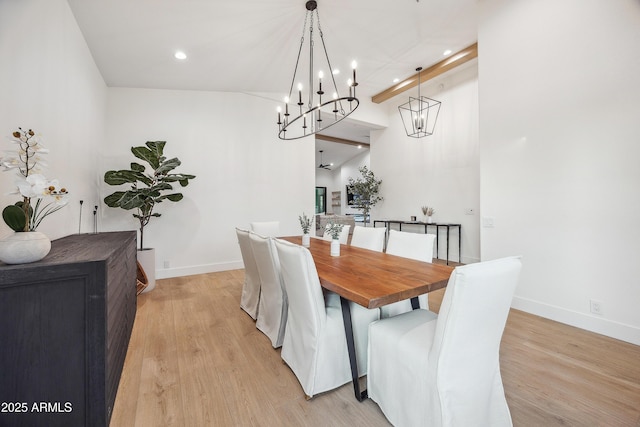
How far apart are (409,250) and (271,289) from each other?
1.31m

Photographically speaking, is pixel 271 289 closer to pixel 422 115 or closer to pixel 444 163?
pixel 444 163

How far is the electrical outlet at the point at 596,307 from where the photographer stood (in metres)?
2.47

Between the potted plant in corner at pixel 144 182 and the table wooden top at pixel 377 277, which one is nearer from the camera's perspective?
the table wooden top at pixel 377 277

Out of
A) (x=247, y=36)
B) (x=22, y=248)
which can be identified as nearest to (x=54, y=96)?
(x=22, y=248)

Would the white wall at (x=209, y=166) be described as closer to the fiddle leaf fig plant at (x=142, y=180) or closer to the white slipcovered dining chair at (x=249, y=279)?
the fiddle leaf fig plant at (x=142, y=180)

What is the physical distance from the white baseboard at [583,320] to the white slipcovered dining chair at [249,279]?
291 cm

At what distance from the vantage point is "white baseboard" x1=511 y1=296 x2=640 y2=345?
2.30 metres

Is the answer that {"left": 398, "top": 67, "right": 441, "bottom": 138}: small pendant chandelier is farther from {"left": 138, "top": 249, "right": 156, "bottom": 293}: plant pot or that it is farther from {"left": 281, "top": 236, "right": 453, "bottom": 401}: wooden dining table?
{"left": 138, "top": 249, "right": 156, "bottom": 293}: plant pot

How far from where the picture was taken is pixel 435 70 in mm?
4840

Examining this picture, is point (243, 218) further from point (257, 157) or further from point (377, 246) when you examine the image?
point (377, 246)

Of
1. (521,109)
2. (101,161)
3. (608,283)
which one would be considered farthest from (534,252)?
(101,161)

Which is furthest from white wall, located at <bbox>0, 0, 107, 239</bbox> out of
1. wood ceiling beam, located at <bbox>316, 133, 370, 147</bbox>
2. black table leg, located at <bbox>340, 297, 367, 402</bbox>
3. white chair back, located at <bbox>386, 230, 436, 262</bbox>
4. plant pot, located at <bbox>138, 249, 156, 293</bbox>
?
wood ceiling beam, located at <bbox>316, 133, 370, 147</bbox>

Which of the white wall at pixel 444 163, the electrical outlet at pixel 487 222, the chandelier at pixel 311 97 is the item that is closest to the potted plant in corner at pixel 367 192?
the white wall at pixel 444 163

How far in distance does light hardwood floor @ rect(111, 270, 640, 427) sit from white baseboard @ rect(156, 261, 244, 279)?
1.71 metres
